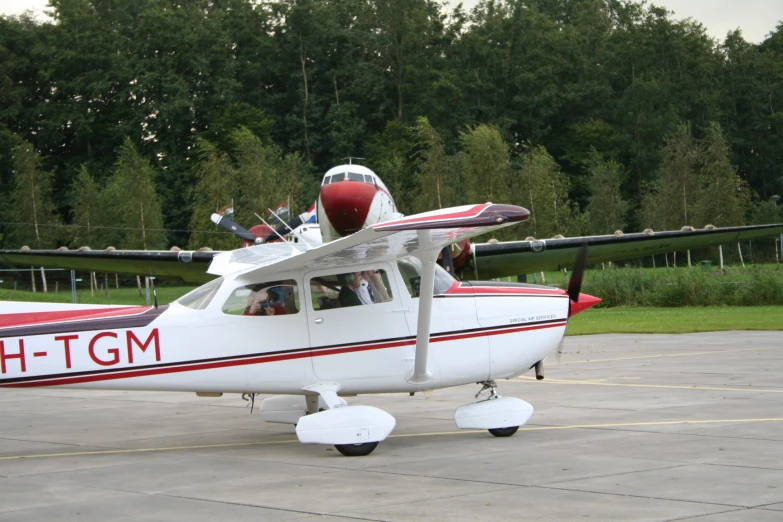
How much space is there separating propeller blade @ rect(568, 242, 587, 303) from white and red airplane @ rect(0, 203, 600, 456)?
0.02 m

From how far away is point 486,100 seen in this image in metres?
92.5

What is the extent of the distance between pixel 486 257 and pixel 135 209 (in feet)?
136

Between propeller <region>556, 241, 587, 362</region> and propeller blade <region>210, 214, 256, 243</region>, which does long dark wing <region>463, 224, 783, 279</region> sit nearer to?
propeller <region>556, 241, 587, 362</region>

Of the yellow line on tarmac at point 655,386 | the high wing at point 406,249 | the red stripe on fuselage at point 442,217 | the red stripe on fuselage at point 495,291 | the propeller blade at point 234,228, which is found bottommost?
the yellow line on tarmac at point 655,386

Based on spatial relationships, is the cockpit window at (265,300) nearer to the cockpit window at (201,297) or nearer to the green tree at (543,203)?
the cockpit window at (201,297)

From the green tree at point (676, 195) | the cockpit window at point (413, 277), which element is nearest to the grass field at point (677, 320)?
the cockpit window at point (413, 277)

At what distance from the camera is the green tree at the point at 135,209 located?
5641 centimetres

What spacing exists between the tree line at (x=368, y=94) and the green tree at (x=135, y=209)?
341 inches

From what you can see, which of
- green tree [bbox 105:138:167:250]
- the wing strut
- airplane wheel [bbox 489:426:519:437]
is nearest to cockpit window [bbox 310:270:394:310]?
the wing strut

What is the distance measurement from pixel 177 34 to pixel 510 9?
37015mm

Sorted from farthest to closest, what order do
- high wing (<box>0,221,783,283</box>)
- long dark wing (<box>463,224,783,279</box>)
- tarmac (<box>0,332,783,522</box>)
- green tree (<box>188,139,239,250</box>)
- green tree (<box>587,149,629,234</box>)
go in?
green tree (<box>587,149,629,234</box>) < green tree (<box>188,139,239,250</box>) < high wing (<box>0,221,783,283</box>) < long dark wing (<box>463,224,783,279</box>) < tarmac (<box>0,332,783,522</box>)

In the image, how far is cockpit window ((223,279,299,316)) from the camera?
10375 millimetres

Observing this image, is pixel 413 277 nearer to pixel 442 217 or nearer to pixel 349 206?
pixel 442 217

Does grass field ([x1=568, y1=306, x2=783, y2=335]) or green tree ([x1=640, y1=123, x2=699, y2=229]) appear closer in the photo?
grass field ([x1=568, y1=306, x2=783, y2=335])
